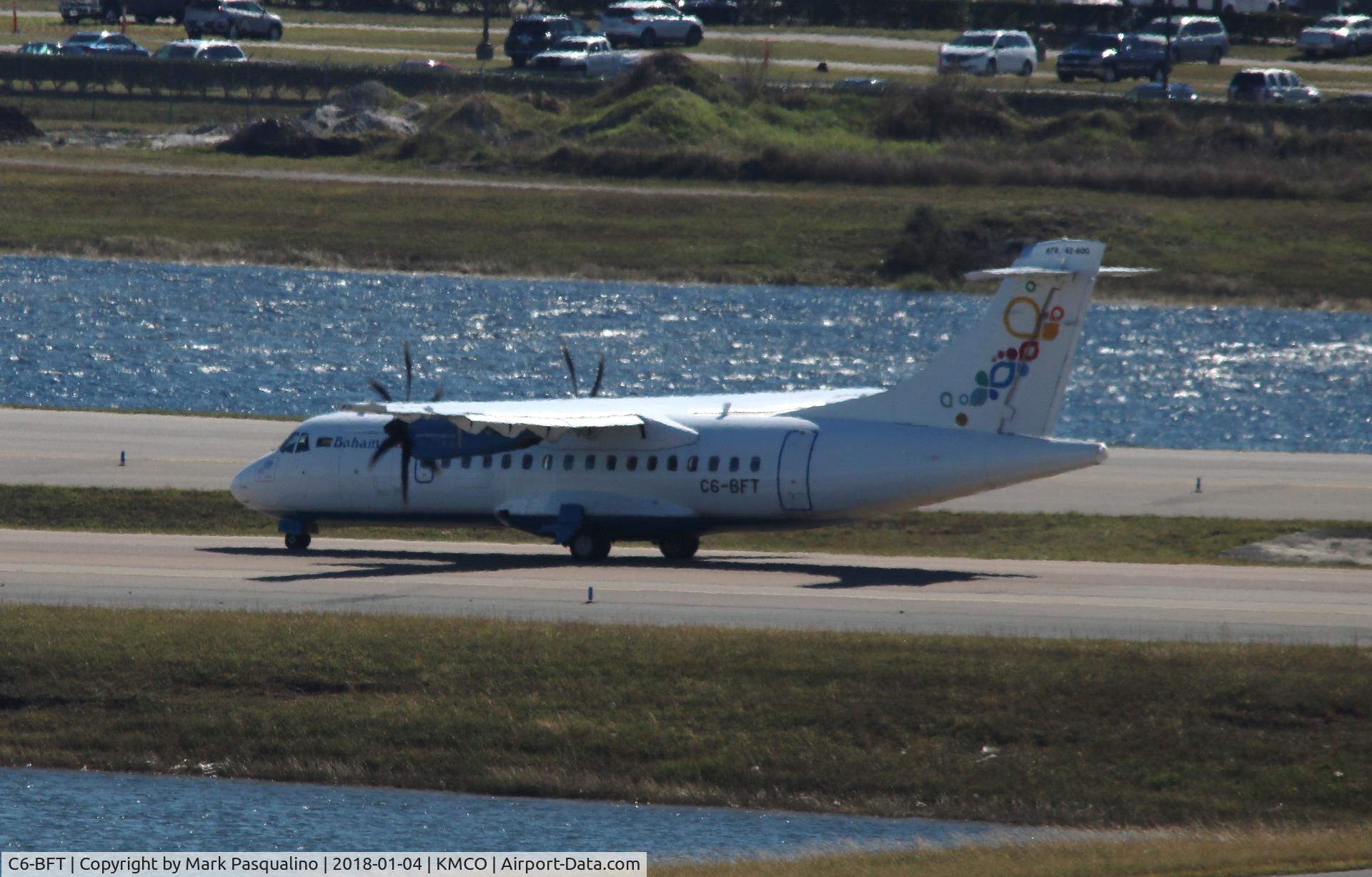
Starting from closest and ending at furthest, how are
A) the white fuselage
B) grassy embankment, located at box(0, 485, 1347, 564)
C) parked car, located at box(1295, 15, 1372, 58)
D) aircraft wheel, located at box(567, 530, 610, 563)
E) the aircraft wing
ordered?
the white fuselage < the aircraft wing < aircraft wheel, located at box(567, 530, 610, 563) < grassy embankment, located at box(0, 485, 1347, 564) < parked car, located at box(1295, 15, 1372, 58)

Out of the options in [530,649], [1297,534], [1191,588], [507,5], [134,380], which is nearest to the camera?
[530,649]

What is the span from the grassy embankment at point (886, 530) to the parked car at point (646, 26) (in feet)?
265

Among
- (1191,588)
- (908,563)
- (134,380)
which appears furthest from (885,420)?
(134,380)

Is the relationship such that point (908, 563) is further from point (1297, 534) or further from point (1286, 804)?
point (1286, 804)

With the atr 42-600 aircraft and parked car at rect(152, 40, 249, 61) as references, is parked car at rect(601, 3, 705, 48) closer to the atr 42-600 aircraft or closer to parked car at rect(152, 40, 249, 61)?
parked car at rect(152, 40, 249, 61)

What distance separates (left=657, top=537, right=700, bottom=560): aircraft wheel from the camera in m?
38.7

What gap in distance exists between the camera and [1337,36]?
12012 centimetres

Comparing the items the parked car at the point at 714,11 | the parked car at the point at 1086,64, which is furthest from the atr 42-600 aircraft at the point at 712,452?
the parked car at the point at 714,11

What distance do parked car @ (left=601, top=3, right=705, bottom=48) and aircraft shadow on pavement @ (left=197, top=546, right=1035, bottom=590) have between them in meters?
84.4

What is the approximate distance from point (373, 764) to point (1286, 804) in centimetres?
1222

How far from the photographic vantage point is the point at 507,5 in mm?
136875

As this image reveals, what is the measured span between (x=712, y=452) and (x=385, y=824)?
14271 mm

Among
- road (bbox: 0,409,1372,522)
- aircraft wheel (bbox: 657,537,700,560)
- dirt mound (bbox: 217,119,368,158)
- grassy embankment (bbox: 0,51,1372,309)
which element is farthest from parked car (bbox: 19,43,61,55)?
aircraft wheel (bbox: 657,537,700,560)

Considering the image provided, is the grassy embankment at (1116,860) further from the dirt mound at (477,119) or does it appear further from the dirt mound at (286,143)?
the dirt mound at (286,143)
